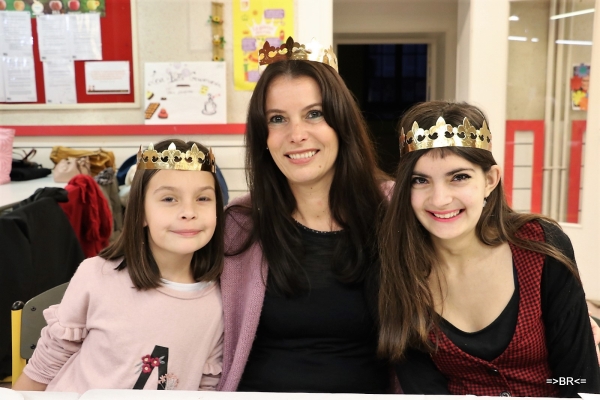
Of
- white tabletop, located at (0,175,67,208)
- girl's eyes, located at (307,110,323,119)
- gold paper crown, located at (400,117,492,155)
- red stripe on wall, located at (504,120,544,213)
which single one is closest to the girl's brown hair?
girl's eyes, located at (307,110,323,119)

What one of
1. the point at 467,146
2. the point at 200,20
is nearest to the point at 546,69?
the point at 200,20

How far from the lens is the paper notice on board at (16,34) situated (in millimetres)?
4215

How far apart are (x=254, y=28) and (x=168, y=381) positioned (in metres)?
3.17

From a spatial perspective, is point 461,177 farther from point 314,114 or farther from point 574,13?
point 574,13

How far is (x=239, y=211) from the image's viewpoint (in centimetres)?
174

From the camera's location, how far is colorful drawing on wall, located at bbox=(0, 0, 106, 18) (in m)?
4.18

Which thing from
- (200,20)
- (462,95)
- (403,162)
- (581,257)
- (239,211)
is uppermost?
(200,20)

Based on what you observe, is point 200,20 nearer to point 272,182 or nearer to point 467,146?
point 272,182

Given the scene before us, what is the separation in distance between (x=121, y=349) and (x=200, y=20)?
10.6 ft

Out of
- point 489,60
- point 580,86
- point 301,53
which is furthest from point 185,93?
point 580,86

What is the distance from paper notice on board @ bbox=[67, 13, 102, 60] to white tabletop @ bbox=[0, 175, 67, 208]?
0.99 m

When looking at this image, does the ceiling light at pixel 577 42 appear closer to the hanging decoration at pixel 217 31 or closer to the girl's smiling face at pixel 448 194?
the hanging decoration at pixel 217 31

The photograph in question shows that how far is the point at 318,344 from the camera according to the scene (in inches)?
59.7

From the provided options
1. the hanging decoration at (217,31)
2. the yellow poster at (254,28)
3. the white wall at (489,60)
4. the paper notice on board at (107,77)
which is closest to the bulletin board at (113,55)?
the paper notice on board at (107,77)
